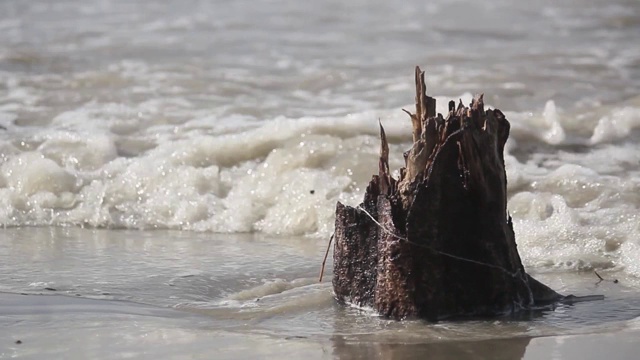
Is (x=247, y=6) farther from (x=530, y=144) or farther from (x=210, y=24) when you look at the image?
Result: (x=530, y=144)

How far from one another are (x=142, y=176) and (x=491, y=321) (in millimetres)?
2943

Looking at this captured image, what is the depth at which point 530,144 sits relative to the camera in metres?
6.70

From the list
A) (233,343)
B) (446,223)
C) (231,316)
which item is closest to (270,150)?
(231,316)

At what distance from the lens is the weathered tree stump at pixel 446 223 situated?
3602 mm

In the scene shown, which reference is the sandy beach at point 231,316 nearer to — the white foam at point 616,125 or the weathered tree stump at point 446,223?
the weathered tree stump at point 446,223

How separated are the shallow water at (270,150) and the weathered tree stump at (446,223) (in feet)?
0.42

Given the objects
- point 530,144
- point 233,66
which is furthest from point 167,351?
point 233,66

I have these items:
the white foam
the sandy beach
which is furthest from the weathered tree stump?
the white foam

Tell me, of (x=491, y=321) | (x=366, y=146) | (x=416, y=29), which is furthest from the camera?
(x=416, y=29)

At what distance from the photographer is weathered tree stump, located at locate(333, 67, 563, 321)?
360 centimetres

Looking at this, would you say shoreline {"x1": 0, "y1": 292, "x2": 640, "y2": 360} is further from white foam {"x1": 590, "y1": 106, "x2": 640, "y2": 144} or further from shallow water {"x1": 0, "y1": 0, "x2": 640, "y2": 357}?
white foam {"x1": 590, "y1": 106, "x2": 640, "y2": 144}

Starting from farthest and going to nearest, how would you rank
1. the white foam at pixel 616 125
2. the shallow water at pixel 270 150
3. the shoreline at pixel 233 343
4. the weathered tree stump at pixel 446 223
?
the white foam at pixel 616 125 → the shallow water at pixel 270 150 → the weathered tree stump at pixel 446 223 → the shoreline at pixel 233 343

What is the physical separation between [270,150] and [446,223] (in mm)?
2926

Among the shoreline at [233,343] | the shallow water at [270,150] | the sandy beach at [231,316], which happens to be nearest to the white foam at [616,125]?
the shallow water at [270,150]
